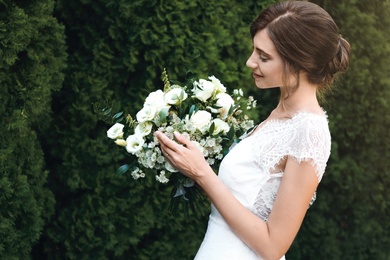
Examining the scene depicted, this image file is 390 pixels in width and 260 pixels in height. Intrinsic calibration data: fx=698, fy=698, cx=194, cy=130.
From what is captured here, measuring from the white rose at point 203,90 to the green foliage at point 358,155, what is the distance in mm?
3011

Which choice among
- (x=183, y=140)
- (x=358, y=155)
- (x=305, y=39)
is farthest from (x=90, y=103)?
(x=358, y=155)

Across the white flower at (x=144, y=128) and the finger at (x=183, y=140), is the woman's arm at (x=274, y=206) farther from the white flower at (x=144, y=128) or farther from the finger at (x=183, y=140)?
the white flower at (x=144, y=128)

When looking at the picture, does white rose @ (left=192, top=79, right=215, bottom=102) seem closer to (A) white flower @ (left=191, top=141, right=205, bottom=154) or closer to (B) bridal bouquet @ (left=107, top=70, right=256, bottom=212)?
(B) bridal bouquet @ (left=107, top=70, right=256, bottom=212)

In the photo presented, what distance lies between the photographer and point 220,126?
3.00 meters

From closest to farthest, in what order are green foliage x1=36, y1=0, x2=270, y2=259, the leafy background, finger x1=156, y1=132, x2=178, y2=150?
finger x1=156, y1=132, x2=178, y2=150
the leafy background
green foliage x1=36, y1=0, x2=270, y2=259

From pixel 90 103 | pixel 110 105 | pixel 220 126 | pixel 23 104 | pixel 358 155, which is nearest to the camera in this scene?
pixel 220 126

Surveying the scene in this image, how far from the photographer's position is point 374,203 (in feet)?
20.1

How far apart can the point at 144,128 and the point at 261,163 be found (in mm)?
519

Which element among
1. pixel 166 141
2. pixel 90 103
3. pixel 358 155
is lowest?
pixel 358 155

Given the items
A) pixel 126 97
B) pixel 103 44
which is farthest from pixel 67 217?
pixel 103 44

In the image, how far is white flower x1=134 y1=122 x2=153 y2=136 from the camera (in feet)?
9.59

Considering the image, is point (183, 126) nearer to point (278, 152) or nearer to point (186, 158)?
point (186, 158)

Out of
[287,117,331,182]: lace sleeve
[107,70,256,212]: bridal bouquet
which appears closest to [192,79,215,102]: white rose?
[107,70,256,212]: bridal bouquet

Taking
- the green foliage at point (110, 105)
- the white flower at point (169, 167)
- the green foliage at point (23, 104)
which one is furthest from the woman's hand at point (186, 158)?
the green foliage at point (110, 105)
